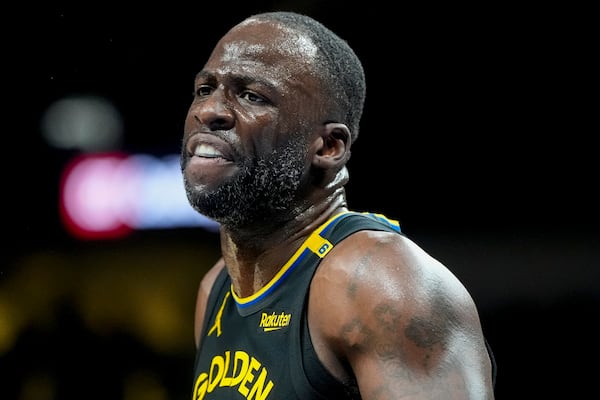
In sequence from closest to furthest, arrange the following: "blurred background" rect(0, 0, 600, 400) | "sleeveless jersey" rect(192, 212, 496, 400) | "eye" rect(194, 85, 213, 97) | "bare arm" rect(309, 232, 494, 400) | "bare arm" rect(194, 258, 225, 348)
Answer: "bare arm" rect(309, 232, 494, 400) → "sleeveless jersey" rect(192, 212, 496, 400) → "eye" rect(194, 85, 213, 97) → "bare arm" rect(194, 258, 225, 348) → "blurred background" rect(0, 0, 600, 400)

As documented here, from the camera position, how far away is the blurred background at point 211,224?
415 cm

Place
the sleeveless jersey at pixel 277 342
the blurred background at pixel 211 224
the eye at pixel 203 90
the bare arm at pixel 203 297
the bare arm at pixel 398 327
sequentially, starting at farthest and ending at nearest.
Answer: the blurred background at pixel 211 224, the bare arm at pixel 203 297, the eye at pixel 203 90, the sleeveless jersey at pixel 277 342, the bare arm at pixel 398 327

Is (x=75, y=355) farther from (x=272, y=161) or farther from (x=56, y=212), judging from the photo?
(x=272, y=161)

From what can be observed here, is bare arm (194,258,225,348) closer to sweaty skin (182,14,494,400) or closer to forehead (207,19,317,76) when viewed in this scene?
sweaty skin (182,14,494,400)

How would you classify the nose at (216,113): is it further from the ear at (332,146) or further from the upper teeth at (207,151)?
the ear at (332,146)

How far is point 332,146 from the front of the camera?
1.92 metres

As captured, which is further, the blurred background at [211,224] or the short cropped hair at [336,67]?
the blurred background at [211,224]

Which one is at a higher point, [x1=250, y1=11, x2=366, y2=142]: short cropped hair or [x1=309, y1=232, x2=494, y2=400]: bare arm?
[x1=250, y1=11, x2=366, y2=142]: short cropped hair

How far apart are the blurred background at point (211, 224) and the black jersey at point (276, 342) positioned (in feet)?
7.72

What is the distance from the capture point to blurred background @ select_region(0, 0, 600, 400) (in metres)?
4.15

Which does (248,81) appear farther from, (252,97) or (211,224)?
(211,224)

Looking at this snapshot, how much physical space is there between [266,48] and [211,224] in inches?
110

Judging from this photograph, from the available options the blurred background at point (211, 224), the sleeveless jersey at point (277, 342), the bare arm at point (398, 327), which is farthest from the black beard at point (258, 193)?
the blurred background at point (211, 224)

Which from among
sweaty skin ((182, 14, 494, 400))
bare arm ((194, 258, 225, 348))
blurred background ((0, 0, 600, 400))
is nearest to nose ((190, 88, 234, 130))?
sweaty skin ((182, 14, 494, 400))
